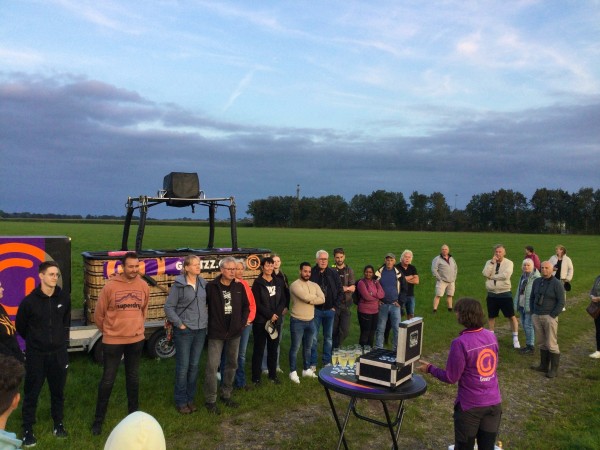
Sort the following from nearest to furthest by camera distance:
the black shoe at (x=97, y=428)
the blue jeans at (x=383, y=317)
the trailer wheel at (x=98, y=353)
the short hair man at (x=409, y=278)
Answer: the black shoe at (x=97, y=428), the trailer wheel at (x=98, y=353), the blue jeans at (x=383, y=317), the short hair man at (x=409, y=278)

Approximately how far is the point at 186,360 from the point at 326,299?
9.28ft

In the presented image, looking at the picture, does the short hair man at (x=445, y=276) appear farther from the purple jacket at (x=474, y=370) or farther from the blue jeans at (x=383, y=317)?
the purple jacket at (x=474, y=370)

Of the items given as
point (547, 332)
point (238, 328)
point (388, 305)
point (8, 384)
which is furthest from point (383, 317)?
point (8, 384)

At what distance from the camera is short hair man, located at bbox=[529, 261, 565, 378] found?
8.88 m

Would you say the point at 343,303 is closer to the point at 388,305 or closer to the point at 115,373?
Result: the point at 388,305

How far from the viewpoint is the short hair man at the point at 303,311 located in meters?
8.15

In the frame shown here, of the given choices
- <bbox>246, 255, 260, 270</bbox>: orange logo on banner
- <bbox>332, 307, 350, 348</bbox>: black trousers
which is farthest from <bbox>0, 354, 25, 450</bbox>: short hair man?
<bbox>332, 307, 350, 348</bbox>: black trousers

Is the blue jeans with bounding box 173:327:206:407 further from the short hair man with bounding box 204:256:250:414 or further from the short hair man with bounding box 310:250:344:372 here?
the short hair man with bounding box 310:250:344:372

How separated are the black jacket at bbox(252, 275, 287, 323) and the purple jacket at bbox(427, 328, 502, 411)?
3.86m

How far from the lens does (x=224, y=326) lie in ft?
22.8

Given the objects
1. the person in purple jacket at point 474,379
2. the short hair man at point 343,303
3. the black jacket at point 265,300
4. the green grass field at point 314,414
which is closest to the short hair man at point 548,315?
the green grass field at point 314,414

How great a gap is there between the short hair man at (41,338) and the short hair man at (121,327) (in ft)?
1.66

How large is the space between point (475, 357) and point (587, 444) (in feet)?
9.05

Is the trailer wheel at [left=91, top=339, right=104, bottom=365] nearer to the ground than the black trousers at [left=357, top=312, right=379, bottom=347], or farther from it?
nearer to the ground
